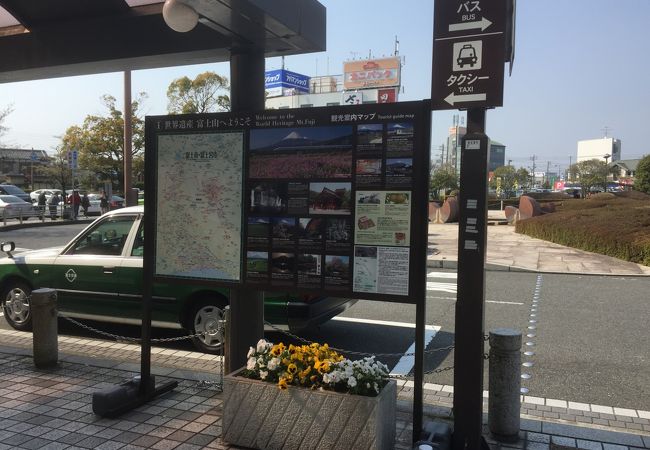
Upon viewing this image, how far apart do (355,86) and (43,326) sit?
84.5 m

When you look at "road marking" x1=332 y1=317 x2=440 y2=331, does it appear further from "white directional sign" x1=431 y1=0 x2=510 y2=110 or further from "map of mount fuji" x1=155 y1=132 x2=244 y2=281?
"white directional sign" x1=431 y1=0 x2=510 y2=110

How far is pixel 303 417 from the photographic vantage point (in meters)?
3.62

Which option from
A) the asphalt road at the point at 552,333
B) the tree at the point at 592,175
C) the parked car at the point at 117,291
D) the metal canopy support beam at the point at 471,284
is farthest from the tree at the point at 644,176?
the metal canopy support beam at the point at 471,284

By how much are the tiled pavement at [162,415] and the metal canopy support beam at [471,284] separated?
472mm

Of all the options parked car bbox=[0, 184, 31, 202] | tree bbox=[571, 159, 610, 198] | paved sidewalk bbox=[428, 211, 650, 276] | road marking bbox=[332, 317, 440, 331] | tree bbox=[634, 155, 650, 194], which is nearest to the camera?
road marking bbox=[332, 317, 440, 331]

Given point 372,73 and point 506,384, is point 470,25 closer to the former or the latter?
point 506,384

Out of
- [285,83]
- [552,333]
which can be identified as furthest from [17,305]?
[285,83]

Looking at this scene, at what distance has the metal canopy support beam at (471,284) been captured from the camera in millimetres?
3488

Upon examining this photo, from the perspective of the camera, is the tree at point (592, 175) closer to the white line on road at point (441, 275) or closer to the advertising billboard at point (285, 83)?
the advertising billboard at point (285, 83)

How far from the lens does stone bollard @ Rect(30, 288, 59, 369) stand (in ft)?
18.2

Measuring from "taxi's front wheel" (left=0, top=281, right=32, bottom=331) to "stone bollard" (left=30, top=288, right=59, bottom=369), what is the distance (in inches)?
83.1

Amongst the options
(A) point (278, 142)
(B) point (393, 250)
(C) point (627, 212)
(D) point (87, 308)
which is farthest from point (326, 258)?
(C) point (627, 212)

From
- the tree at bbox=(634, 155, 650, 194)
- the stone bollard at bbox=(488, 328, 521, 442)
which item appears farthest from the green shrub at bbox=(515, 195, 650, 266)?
the tree at bbox=(634, 155, 650, 194)

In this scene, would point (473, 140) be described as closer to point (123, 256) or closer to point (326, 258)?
point (326, 258)
